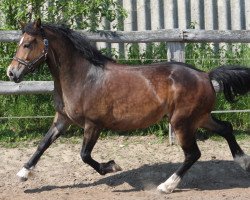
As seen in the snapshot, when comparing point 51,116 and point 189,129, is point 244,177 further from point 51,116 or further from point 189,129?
point 51,116

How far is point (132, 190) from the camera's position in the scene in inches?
267

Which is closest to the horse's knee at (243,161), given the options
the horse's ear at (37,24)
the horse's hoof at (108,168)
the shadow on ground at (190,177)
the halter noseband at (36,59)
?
the shadow on ground at (190,177)

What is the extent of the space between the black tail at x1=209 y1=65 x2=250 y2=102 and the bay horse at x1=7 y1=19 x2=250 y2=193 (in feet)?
0.70

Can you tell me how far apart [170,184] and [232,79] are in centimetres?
140

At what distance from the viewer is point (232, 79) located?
22.9ft

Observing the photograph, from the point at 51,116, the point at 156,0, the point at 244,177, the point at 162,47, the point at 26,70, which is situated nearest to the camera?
the point at 26,70

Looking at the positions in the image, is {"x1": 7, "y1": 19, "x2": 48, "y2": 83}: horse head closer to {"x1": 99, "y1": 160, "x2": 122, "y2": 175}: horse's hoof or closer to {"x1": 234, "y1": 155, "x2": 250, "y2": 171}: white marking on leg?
{"x1": 99, "y1": 160, "x2": 122, "y2": 175}: horse's hoof

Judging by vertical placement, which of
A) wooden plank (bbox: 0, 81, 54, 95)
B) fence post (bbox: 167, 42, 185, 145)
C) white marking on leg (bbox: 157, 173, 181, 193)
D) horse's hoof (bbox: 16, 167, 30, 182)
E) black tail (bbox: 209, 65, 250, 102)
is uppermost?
fence post (bbox: 167, 42, 185, 145)

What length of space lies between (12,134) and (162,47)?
2527 mm

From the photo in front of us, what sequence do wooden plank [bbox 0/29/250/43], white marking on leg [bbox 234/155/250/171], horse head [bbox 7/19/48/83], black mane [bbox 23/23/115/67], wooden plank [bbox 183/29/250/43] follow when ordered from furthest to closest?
wooden plank [bbox 183/29/250/43]
wooden plank [bbox 0/29/250/43]
white marking on leg [bbox 234/155/250/171]
black mane [bbox 23/23/115/67]
horse head [bbox 7/19/48/83]

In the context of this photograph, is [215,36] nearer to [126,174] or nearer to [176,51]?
[176,51]

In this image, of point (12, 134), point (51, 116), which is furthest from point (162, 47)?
point (12, 134)

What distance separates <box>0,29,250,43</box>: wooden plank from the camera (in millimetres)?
7953

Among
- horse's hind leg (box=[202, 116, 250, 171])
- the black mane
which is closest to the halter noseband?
the black mane
